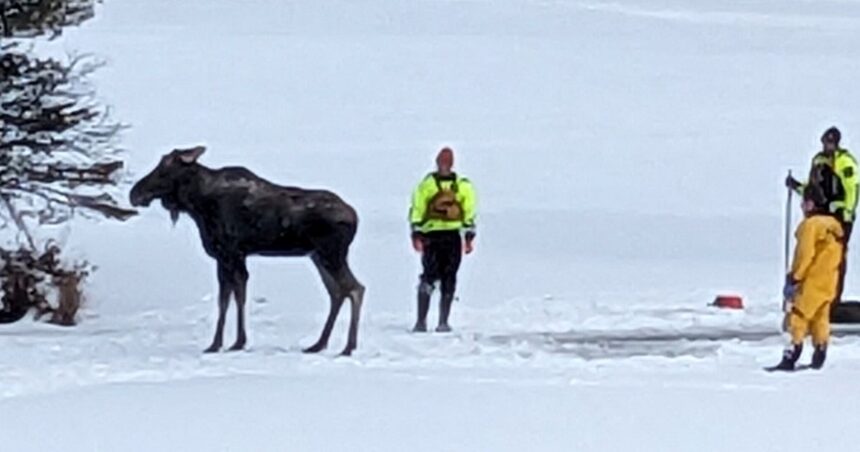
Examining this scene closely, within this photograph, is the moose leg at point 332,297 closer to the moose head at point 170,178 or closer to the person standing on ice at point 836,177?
the moose head at point 170,178

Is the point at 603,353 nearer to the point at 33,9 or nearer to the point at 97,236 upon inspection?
the point at 33,9

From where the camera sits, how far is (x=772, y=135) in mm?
42688

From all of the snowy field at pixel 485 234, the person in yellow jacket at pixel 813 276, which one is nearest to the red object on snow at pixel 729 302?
the snowy field at pixel 485 234

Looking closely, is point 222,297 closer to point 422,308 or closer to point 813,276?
point 422,308

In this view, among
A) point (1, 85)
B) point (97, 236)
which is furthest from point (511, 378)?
point (97, 236)

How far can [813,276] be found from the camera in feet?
53.5

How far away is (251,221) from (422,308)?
240cm

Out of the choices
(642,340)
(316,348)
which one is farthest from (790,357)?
(316,348)

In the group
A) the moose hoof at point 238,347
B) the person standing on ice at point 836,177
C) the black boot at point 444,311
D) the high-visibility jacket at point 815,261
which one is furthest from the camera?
the black boot at point 444,311

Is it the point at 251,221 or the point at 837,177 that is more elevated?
the point at 837,177

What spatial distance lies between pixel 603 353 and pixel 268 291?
20.9 ft

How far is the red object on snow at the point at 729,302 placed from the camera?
71.0ft

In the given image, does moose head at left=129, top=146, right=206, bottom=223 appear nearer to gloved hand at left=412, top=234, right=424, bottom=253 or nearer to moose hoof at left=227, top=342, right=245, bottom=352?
moose hoof at left=227, top=342, right=245, bottom=352

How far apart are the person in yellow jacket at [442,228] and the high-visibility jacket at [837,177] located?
2787mm
